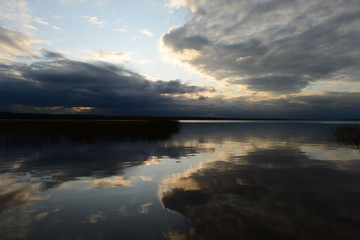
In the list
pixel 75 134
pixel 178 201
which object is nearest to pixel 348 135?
pixel 178 201

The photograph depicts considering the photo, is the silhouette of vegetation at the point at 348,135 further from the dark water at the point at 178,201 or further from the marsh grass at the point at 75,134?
the marsh grass at the point at 75,134

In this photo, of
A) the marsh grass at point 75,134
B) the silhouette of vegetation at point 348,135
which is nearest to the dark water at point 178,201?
the marsh grass at point 75,134

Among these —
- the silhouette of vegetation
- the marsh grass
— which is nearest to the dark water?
the marsh grass

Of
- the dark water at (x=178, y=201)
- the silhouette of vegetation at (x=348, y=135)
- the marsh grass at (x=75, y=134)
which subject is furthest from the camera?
the silhouette of vegetation at (x=348, y=135)

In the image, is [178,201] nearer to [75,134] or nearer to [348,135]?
[75,134]

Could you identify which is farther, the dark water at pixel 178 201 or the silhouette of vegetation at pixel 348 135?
the silhouette of vegetation at pixel 348 135

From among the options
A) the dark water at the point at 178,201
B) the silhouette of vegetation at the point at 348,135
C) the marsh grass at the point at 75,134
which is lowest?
the marsh grass at the point at 75,134

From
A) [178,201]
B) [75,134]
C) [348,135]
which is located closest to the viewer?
[178,201]

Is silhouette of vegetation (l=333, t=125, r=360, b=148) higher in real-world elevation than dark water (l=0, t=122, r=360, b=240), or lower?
higher

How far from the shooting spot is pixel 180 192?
939 cm

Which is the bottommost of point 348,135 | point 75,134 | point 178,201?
point 75,134

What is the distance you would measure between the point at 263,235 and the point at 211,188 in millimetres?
4071

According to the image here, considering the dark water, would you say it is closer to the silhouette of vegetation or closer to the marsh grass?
the marsh grass

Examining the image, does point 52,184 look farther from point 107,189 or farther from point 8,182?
point 107,189
